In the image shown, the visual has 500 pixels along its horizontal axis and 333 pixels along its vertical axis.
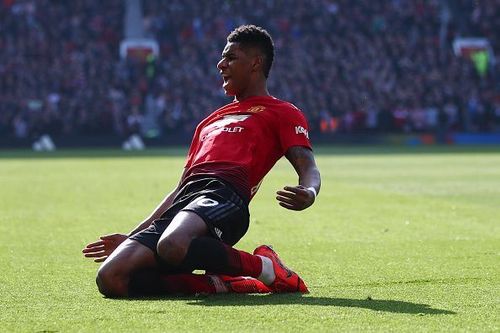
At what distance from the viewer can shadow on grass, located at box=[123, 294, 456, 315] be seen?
21.3 ft

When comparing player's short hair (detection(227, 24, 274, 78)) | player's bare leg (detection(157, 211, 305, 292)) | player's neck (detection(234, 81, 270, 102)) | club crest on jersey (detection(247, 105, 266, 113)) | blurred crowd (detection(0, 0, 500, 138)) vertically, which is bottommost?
blurred crowd (detection(0, 0, 500, 138))

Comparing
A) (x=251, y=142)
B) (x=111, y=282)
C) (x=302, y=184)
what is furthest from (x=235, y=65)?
(x=111, y=282)

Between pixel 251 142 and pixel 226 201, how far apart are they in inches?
21.5

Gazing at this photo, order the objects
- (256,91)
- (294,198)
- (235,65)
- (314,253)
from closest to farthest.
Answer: (294,198) < (235,65) < (256,91) < (314,253)

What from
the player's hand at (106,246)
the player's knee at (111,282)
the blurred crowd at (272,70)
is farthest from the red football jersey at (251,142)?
the blurred crowd at (272,70)

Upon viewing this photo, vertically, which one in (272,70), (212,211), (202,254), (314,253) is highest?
(212,211)

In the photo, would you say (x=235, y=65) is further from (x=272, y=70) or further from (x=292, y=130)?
(x=272, y=70)

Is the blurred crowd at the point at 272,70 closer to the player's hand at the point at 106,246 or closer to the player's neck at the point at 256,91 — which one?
the player's neck at the point at 256,91

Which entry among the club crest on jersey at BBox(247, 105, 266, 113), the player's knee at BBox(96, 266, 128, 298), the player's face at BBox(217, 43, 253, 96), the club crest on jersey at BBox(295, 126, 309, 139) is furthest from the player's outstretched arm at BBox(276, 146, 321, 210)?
the player's knee at BBox(96, 266, 128, 298)

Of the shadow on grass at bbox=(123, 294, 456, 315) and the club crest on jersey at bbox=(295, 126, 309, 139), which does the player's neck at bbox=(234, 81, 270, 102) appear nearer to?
the club crest on jersey at bbox=(295, 126, 309, 139)

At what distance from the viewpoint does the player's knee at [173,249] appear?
698 centimetres

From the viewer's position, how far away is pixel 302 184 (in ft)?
24.0

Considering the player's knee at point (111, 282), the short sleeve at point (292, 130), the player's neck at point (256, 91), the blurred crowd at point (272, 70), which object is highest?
the player's neck at point (256, 91)

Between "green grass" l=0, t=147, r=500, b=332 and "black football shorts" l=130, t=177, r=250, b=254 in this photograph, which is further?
"black football shorts" l=130, t=177, r=250, b=254
